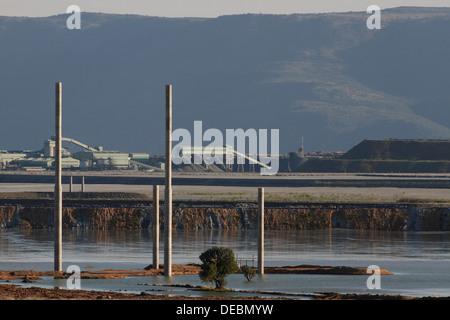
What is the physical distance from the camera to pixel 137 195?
126m

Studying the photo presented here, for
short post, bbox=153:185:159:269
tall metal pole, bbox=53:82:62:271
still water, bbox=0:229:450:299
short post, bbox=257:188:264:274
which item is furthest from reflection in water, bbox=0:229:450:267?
tall metal pole, bbox=53:82:62:271

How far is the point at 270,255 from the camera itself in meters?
72.1

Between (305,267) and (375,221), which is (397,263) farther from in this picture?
(375,221)

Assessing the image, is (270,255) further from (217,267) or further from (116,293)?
(116,293)

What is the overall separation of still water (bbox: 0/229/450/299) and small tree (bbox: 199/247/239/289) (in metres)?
1.00

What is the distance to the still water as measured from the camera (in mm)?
53125

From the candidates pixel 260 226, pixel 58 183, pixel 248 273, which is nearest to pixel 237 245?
pixel 260 226

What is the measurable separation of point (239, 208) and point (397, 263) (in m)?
33.6

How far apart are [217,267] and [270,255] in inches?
754

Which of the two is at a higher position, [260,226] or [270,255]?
[260,226]

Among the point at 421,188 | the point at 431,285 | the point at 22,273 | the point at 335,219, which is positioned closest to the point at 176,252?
the point at 22,273

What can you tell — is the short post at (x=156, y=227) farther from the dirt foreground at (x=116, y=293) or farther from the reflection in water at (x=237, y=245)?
the reflection in water at (x=237, y=245)

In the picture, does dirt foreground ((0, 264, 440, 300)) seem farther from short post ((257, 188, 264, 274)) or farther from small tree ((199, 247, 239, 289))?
small tree ((199, 247, 239, 289))
